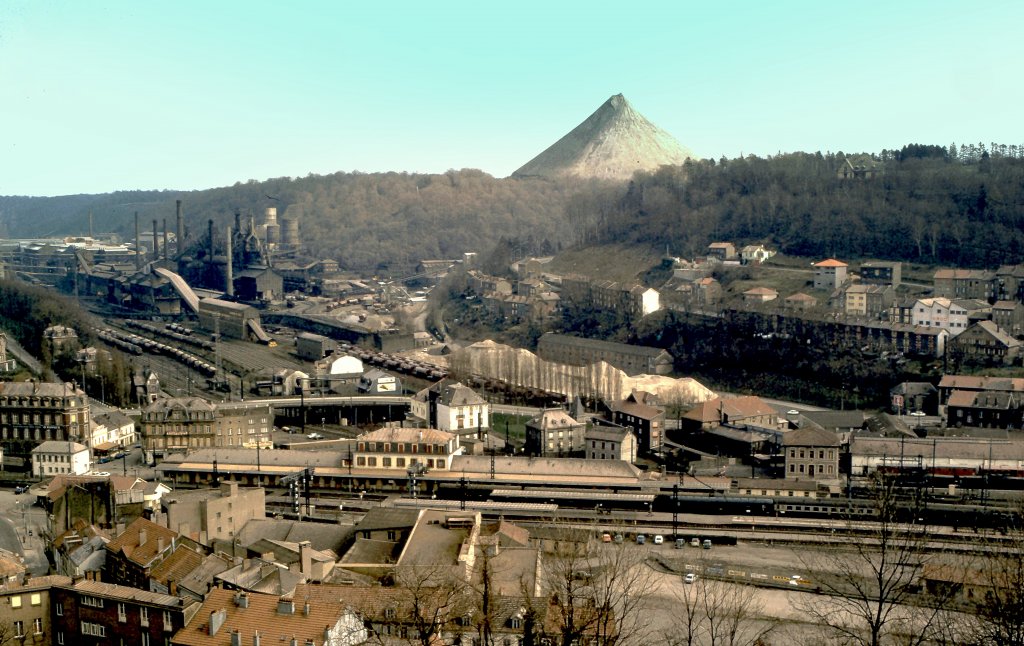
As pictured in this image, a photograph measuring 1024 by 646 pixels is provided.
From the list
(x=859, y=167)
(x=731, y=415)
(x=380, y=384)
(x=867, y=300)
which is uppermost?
(x=859, y=167)

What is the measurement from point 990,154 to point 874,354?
62.0 ft

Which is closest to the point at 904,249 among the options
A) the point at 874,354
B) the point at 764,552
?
the point at 874,354

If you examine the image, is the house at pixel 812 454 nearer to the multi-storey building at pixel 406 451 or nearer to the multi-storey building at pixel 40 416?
the multi-storey building at pixel 406 451

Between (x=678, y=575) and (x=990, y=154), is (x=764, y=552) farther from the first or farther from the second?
(x=990, y=154)

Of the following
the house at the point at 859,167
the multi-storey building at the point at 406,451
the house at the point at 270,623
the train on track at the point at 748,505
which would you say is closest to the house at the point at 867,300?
the house at the point at 859,167

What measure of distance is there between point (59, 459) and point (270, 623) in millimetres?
11218

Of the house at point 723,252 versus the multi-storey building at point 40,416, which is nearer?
the multi-storey building at point 40,416

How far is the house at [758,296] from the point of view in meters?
31.0

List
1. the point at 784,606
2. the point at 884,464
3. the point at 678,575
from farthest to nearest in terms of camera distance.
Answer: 1. the point at 884,464
2. the point at 678,575
3. the point at 784,606

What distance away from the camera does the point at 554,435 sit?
66.6ft

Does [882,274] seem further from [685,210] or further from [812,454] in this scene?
[812,454]

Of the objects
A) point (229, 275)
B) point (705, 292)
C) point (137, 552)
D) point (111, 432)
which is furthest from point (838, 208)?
point (137, 552)

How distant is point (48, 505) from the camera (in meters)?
15.0

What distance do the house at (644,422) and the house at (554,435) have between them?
1.00 metres
